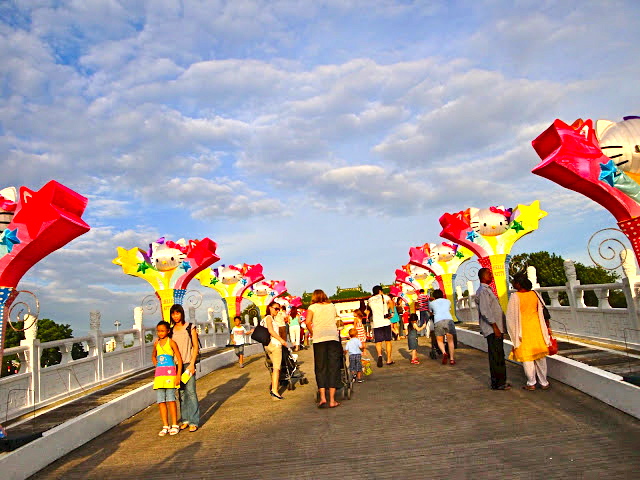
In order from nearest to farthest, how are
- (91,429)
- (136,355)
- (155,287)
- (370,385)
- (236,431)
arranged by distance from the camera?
(236,431) < (91,429) < (370,385) < (136,355) < (155,287)

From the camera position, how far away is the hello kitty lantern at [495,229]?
17.3m

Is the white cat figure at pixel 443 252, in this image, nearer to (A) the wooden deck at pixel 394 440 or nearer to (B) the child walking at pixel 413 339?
(B) the child walking at pixel 413 339

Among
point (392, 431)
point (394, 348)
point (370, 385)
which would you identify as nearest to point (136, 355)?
point (394, 348)

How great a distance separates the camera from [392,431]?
583 cm

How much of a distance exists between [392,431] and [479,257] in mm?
12999

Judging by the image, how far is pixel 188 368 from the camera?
6941mm

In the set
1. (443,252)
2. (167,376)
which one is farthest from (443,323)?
(443,252)

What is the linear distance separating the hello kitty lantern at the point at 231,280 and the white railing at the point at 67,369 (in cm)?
1012

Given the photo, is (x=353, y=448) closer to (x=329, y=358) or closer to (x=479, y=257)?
(x=329, y=358)

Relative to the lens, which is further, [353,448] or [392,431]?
[392,431]

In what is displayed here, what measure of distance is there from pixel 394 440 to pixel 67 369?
8.40 m

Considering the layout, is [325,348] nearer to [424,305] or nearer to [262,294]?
[424,305]

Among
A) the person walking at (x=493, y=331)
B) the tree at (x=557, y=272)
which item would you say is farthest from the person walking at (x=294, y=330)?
the tree at (x=557, y=272)

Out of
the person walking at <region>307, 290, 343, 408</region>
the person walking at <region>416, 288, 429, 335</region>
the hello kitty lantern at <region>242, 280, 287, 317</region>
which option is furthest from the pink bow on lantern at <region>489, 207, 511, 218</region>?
the hello kitty lantern at <region>242, 280, 287, 317</region>
